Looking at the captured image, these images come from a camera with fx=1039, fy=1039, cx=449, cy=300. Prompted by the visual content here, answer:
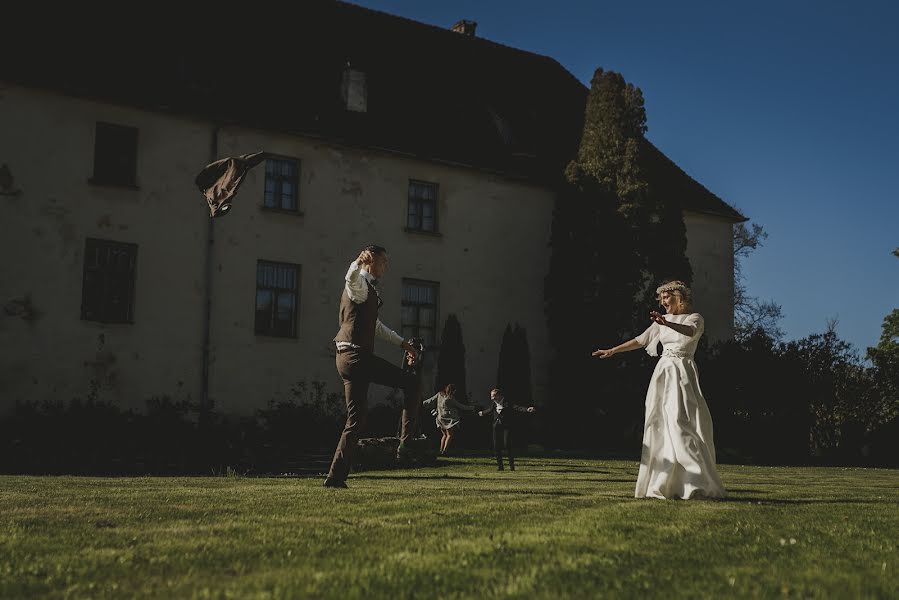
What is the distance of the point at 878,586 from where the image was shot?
4.81 metres

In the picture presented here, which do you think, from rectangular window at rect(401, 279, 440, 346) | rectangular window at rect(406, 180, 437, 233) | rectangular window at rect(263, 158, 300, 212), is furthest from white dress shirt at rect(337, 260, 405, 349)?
rectangular window at rect(406, 180, 437, 233)

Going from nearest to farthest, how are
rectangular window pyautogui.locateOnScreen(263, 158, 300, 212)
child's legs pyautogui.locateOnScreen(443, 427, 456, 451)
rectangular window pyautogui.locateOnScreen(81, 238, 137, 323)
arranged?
1. child's legs pyautogui.locateOnScreen(443, 427, 456, 451)
2. rectangular window pyautogui.locateOnScreen(81, 238, 137, 323)
3. rectangular window pyautogui.locateOnScreen(263, 158, 300, 212)

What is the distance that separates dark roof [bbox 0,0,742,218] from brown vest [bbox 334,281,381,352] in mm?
16823

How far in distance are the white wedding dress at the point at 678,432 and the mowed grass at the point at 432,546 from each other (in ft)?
1.19

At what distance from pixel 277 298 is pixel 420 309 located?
165 inches

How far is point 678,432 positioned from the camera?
A: 377 inches

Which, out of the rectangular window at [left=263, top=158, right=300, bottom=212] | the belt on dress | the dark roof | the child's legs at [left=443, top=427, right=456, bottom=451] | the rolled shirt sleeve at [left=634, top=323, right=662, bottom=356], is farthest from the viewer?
the rectangular window at [left=263, top=158, right=300, bottom=212]

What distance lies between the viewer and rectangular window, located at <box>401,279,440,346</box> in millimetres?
28344

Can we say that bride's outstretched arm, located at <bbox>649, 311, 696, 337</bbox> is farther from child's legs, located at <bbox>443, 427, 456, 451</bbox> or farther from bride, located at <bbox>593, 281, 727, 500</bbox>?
child's legs, located at <bbox>443, 427, 456, 451</bbox>

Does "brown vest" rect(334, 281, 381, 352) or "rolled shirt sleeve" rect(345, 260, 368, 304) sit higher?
"rolled shirt sleeve" rect(345, 260, 368, 304)

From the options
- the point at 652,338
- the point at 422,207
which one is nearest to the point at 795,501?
the point at 652,338

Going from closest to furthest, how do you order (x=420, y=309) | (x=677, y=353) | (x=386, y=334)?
(x=677, y=353) < (x=386, y=334) < (x=420, y=309)

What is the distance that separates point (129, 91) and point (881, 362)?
21.7m

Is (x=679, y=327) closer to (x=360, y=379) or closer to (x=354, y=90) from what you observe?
(x=360, y=379)
